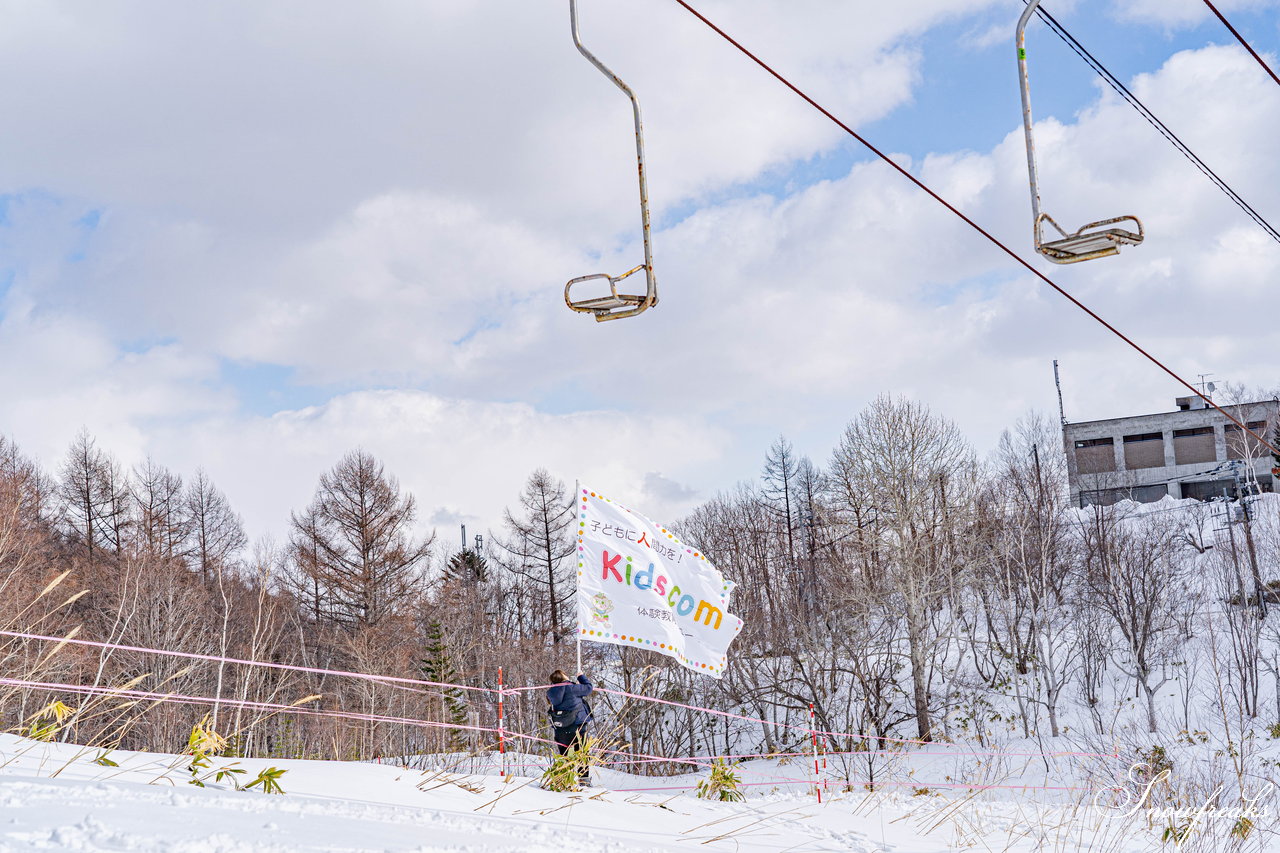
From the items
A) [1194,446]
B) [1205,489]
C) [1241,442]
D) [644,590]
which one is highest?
[1194,446]

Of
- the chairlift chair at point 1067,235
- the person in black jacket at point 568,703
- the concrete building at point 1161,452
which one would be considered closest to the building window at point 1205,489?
the concrete building at point 1161,452

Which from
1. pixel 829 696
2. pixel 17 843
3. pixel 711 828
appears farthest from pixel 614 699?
pixel 17 843

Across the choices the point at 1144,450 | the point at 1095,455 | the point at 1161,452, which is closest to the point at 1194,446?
the point at 1161,452

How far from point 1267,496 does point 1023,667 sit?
19.9 m

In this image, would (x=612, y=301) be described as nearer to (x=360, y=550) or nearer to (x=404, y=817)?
(x=404, y=817)

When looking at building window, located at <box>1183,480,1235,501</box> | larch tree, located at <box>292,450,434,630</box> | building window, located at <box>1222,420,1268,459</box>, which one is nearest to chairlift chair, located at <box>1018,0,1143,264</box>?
larch tree, located at <box>292,450,434,630</box>

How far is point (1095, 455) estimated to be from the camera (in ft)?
198

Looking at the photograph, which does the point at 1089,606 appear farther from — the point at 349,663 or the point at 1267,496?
the point at 349,663

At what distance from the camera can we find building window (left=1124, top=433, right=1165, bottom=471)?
62250mm

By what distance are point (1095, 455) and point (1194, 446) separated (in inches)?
257

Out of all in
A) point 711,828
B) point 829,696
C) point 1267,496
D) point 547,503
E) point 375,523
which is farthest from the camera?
point 1267,496

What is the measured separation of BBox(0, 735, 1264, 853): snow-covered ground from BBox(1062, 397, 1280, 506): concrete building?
5352 cm

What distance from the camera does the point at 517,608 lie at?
41188 millimetres

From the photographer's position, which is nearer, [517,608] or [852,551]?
[852,551]
